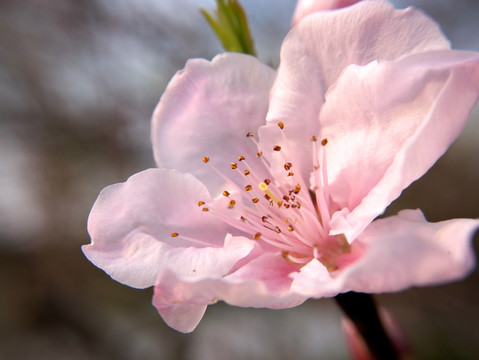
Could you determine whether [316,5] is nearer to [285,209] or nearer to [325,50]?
[325,50]

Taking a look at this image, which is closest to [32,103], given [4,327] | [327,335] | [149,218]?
[4,327]

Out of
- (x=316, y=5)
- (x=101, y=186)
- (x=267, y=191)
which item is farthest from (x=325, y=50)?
(x=101, y=186)

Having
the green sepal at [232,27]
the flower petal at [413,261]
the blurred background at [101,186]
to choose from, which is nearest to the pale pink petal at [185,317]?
the flower petal at [413,261]

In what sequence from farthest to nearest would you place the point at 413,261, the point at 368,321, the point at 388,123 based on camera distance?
the point at 368,321, the point at 388,123, the point at 413,261

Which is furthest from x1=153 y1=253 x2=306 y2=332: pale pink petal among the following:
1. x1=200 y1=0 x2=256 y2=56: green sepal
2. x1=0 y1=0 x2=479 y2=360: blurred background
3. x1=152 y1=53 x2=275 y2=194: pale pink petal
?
x1=0 y1=0 x2=479 y2=360: blurred background

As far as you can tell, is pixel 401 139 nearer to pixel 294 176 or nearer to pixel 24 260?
pixel 294 176

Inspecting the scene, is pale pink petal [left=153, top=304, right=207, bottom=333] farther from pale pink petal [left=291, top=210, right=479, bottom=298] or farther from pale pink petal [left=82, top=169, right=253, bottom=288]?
pale pink petal [left=291, top=210, right=479, bottom=298]
